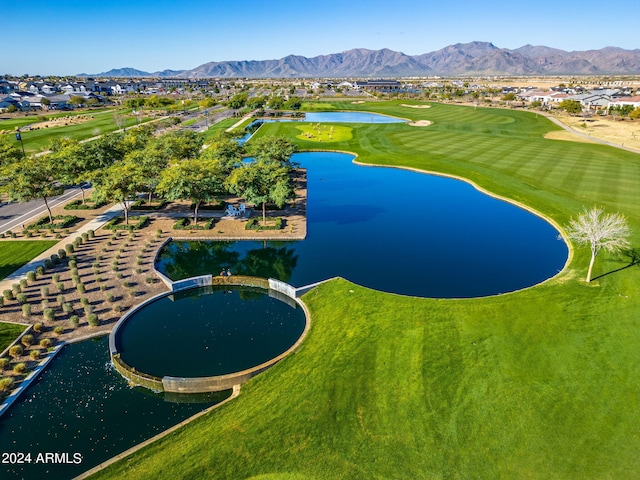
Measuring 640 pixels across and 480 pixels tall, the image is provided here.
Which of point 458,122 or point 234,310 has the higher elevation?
point 458,122

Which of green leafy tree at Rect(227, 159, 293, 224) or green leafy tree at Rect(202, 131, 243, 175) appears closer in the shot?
green leafy tree at Rect(227, 159, 293, 224)

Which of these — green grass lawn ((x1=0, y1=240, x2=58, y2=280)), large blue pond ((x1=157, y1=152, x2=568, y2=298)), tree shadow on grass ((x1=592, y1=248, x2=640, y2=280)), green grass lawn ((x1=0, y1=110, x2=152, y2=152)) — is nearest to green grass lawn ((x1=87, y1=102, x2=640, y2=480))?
tree shadow on grass ((x1=592, y1=248, x2=640, y2=280))

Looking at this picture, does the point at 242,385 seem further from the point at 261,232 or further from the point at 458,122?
the point at 458,122

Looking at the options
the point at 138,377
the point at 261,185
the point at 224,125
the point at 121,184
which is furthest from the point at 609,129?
the point at 138,377

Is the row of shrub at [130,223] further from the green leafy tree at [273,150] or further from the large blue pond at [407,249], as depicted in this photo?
the green leafy tree at [273,150]

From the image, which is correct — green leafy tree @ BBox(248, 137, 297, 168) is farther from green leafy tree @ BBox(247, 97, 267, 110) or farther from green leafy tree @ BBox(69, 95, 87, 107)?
green leafy tree @ BBox(69, 95, 87, 107)

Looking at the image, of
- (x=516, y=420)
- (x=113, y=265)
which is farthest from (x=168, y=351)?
(x=516, y=420)

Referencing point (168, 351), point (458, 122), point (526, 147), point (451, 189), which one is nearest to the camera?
point (168, 351)
